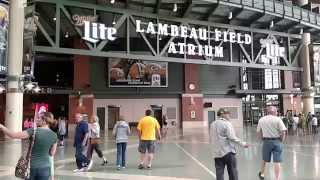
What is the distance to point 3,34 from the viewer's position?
79.9 ft

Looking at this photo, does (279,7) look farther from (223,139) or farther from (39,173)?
(39,173)

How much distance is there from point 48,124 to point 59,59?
4511 centimetres

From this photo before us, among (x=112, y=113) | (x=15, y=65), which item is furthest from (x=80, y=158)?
(x=112, y=113)

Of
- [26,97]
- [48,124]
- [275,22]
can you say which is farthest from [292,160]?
[26,97]

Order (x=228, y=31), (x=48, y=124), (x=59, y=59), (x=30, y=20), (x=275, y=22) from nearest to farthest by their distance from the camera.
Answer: (x=48, y=124) < (x=30, y=20) < (x=228, y=31) < (x=275, y=22) < (x=59, y=59)

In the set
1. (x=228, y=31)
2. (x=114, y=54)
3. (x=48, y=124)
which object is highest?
(x=228, y=31)

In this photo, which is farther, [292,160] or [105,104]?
[105,104]

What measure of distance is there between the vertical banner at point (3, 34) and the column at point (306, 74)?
A: 2728cm

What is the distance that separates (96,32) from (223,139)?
21.6 meters

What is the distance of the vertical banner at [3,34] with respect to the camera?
24219mm

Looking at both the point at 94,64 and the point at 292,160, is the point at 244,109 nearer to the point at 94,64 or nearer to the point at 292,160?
the point at 94,64

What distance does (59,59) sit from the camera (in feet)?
164

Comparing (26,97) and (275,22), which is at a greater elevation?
(275,22)

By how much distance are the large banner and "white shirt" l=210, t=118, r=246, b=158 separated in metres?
38.4
